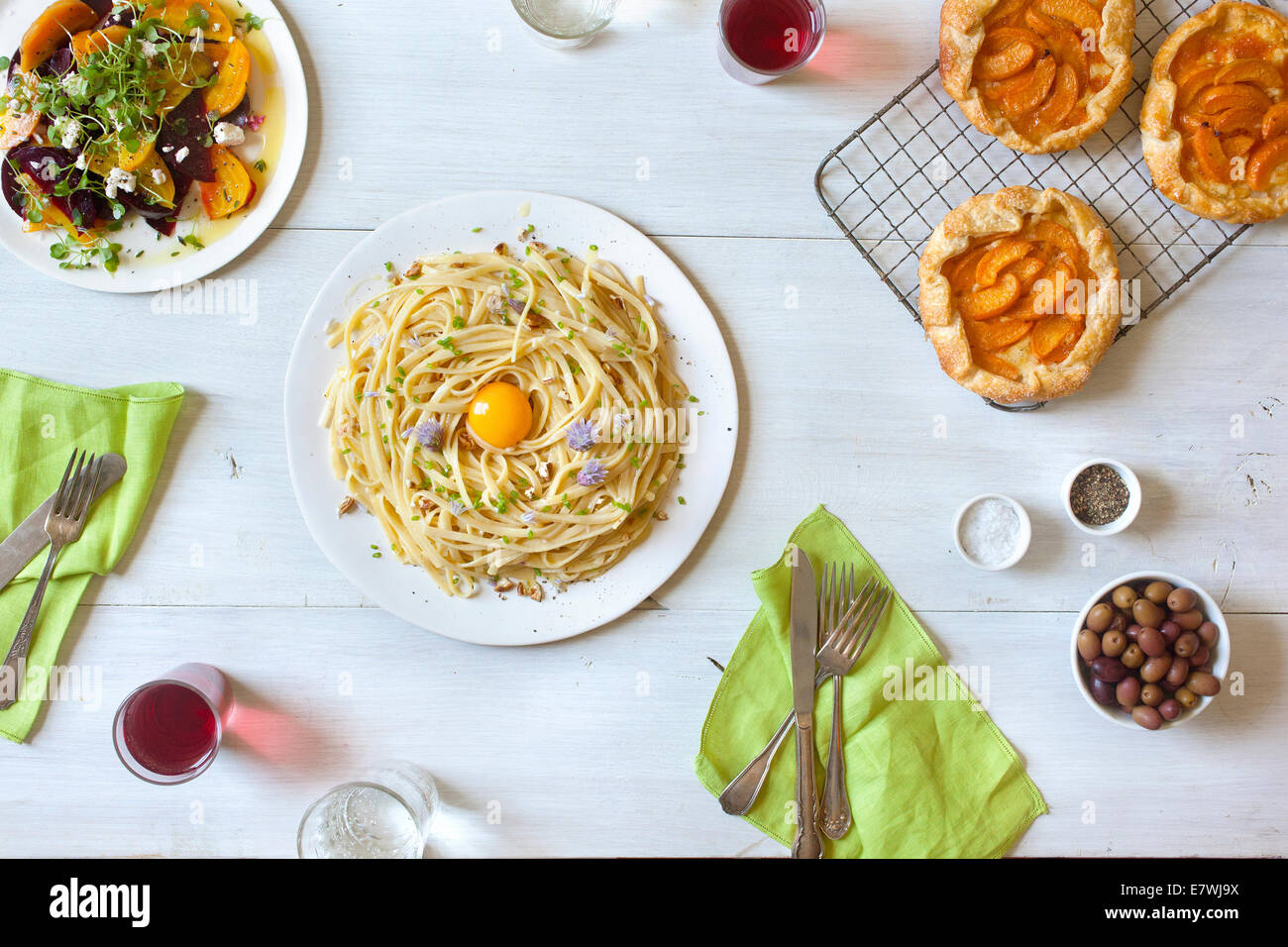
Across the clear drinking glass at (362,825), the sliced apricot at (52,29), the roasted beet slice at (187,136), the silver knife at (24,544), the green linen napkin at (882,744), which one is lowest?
the clear drinking glass at (362,825)

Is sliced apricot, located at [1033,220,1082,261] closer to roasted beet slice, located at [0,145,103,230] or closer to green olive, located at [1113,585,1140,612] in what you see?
green olive, located at [1113,585,1140,612]

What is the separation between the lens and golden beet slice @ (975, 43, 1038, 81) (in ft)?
9.95

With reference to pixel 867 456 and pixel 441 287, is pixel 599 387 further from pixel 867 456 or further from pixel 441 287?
pixel 867 456

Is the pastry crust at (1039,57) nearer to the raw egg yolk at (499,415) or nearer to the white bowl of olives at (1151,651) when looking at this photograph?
the white bowl of olives at (1151,651)

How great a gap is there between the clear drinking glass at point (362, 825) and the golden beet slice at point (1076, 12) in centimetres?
394

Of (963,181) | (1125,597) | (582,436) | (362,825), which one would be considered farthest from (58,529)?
(1125,597)

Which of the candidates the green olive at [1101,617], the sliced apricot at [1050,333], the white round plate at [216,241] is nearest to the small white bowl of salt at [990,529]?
the green olive at [1101,617]

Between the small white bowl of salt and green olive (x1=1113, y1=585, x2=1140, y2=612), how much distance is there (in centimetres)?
38

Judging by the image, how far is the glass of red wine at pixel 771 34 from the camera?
308cm

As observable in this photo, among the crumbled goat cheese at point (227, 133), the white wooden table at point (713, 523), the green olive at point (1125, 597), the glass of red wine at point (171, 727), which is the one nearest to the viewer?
the glass of red wine at point (171, 727)

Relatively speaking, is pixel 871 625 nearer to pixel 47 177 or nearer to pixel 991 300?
pixel 991 300

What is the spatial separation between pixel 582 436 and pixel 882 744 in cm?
172

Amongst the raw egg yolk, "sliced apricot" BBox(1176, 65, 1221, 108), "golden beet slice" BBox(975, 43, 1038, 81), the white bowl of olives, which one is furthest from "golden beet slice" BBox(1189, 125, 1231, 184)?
the raw egg yolk

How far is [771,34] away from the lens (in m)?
3.15
